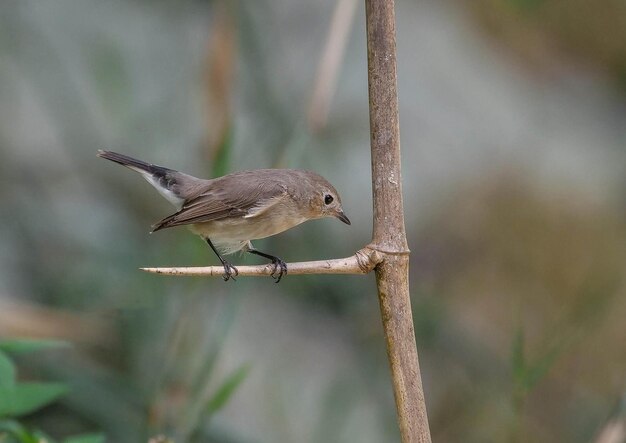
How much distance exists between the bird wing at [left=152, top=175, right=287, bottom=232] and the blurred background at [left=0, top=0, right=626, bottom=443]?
3.00 feet

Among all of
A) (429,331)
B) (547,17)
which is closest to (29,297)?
(429,331)

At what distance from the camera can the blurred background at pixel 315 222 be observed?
434cm

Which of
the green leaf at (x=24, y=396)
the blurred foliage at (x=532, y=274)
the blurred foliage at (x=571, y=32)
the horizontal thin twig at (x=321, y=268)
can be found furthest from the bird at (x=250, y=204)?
the blurred foliage at (x=571, y=32)

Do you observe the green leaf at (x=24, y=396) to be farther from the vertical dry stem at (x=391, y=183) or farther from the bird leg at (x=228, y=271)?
the vertical dry stem at (x=391, y=183)

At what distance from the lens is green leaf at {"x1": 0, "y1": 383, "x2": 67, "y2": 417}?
5.82ft

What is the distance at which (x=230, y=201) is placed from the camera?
8.62ft

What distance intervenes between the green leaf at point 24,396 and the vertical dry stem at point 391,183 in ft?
2.68

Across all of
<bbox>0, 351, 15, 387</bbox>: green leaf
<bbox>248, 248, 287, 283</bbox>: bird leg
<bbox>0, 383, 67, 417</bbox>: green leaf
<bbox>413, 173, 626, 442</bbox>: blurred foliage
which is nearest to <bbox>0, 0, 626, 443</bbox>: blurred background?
<bbox>413, 173, 626, 442</bbox>: blurred foliage

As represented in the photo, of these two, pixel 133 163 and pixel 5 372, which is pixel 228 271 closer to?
pixel 5 372

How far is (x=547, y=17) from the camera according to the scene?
26.6 ft

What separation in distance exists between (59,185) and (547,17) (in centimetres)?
471

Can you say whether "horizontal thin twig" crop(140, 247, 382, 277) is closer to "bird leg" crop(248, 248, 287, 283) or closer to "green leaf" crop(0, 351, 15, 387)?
"bird leg" crop(248, 248, 287, 283)

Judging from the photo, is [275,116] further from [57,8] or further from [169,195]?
[57,8]

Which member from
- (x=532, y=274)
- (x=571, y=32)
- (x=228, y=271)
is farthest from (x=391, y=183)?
(x=571, y=32)
